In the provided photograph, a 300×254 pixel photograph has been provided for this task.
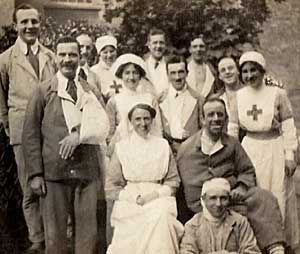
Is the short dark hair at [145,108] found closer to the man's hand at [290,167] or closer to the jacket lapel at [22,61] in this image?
the jacket lapel at [22,61]

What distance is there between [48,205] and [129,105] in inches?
15.4

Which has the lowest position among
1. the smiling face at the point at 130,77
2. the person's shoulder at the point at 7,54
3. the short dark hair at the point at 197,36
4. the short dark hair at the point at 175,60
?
the smiling face at the point at 130,77

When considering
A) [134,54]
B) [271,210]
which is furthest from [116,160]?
[271,210]

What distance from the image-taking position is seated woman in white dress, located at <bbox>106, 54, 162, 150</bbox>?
2607 mm

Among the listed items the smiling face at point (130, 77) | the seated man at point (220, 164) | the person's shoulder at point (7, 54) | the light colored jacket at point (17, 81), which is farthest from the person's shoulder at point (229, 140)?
the person's shoulder at point (7, 54)

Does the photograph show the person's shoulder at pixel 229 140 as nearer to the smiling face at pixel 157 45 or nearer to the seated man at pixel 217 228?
the seated man at pixel 217 228

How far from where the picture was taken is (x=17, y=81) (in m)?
2.63

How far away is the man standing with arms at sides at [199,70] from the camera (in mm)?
2646

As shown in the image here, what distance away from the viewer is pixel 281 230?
8.72 ft

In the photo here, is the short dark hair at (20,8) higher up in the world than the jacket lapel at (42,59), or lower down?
higher up

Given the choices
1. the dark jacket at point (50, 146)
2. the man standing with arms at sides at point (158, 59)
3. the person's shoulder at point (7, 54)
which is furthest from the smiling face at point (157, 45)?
the person's shoulder at point (7, 54)

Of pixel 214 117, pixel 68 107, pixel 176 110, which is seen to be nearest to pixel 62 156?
pixel 68 107

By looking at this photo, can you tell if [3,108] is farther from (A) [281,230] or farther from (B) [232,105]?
(A) [281,230]

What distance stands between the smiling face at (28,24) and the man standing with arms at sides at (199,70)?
48 cm
